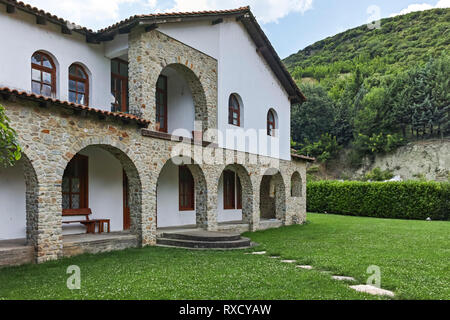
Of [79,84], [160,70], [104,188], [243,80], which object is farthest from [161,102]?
[104,188]

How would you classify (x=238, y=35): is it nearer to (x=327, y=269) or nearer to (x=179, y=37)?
(x=179, y=37)

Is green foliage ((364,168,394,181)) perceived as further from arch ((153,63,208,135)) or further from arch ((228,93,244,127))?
arch ((153,63,208,135))

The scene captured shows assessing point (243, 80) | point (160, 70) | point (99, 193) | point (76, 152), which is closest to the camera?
point (76, 152)

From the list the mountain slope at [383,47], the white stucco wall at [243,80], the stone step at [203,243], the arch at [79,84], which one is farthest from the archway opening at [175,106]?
the mountain slope at [383,47]

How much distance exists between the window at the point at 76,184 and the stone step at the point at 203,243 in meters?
2.69

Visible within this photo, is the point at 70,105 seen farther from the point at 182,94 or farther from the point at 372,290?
the point at 372,290

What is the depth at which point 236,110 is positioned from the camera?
14.6 m

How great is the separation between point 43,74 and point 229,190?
9.78 metres

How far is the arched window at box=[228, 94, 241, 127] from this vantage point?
46.9 ft

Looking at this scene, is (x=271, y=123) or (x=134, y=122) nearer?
(x=134, y=122)

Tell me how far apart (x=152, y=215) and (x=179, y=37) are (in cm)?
595

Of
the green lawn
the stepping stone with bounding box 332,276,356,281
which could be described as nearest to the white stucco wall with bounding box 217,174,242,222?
the green lawn

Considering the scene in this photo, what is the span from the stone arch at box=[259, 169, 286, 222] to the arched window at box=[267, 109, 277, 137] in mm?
1844

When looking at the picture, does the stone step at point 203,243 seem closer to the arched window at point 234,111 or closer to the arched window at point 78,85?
the arched window at point 78,85
